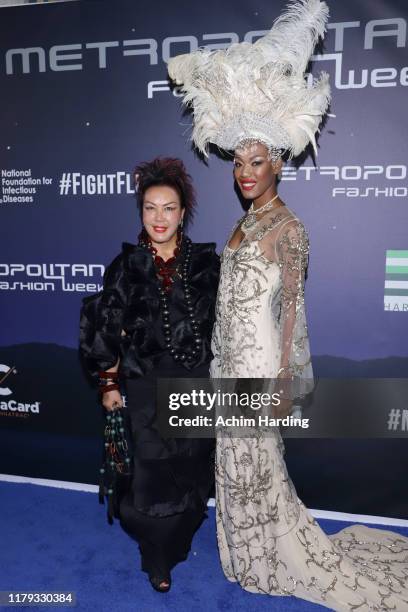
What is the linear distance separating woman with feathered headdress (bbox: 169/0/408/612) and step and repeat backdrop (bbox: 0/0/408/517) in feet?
1.74

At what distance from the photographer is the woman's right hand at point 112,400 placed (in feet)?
7.60

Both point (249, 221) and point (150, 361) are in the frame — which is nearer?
point (249, 221)

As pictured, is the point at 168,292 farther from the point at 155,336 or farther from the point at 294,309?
the point at 294,309

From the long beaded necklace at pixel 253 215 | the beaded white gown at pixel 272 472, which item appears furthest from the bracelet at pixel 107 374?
the long beaded necklace at pixel 253 215

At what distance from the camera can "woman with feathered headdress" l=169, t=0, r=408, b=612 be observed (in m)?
1.97

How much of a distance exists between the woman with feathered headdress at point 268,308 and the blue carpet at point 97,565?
15 centimetres

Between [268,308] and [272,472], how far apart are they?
74 centimetres

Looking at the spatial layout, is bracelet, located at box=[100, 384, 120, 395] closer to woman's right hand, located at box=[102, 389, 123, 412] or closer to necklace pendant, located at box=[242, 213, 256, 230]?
woman's right hand, located at box=[102, 389, 123, 412]

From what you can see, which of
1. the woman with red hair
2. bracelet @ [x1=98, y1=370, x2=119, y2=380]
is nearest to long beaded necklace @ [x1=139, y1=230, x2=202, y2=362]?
the woman with red hair

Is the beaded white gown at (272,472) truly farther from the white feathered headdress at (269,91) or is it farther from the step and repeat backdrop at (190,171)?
the step and repeat backdrop at (190,171)

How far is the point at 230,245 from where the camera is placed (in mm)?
2154

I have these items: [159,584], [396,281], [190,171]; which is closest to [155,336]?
[190,171]

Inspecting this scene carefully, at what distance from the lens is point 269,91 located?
1.93m

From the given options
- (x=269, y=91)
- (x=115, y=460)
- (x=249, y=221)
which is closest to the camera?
(x=269, y=91)
